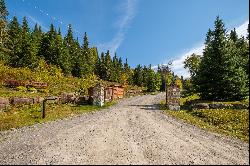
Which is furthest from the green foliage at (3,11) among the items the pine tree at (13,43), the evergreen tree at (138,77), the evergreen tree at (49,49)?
the evergreen tree at (138,77)

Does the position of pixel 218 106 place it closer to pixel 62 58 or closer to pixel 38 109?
pixel 38 109

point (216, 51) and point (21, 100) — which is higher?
point (216, 51)

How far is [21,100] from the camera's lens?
89.0 feet

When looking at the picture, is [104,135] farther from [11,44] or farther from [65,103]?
[11,44]

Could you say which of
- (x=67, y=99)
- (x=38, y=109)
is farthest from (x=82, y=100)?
(x=38, y=109)

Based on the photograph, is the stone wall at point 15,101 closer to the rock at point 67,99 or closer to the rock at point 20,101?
the rock at point 20,101

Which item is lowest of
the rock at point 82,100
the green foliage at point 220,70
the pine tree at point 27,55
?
the rock at point 82,100

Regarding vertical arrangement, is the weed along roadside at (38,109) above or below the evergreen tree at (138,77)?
below

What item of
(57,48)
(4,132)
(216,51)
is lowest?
(4,132)

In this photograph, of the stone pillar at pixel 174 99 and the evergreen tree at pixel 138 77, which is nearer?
the stone pillar at pixel 174 99

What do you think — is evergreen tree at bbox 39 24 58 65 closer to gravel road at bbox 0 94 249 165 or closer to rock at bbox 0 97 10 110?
rock at bbox 0 97 10 110

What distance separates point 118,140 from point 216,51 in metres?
19.2

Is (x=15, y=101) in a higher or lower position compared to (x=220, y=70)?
lower

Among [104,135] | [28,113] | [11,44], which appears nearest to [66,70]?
[11,44]
